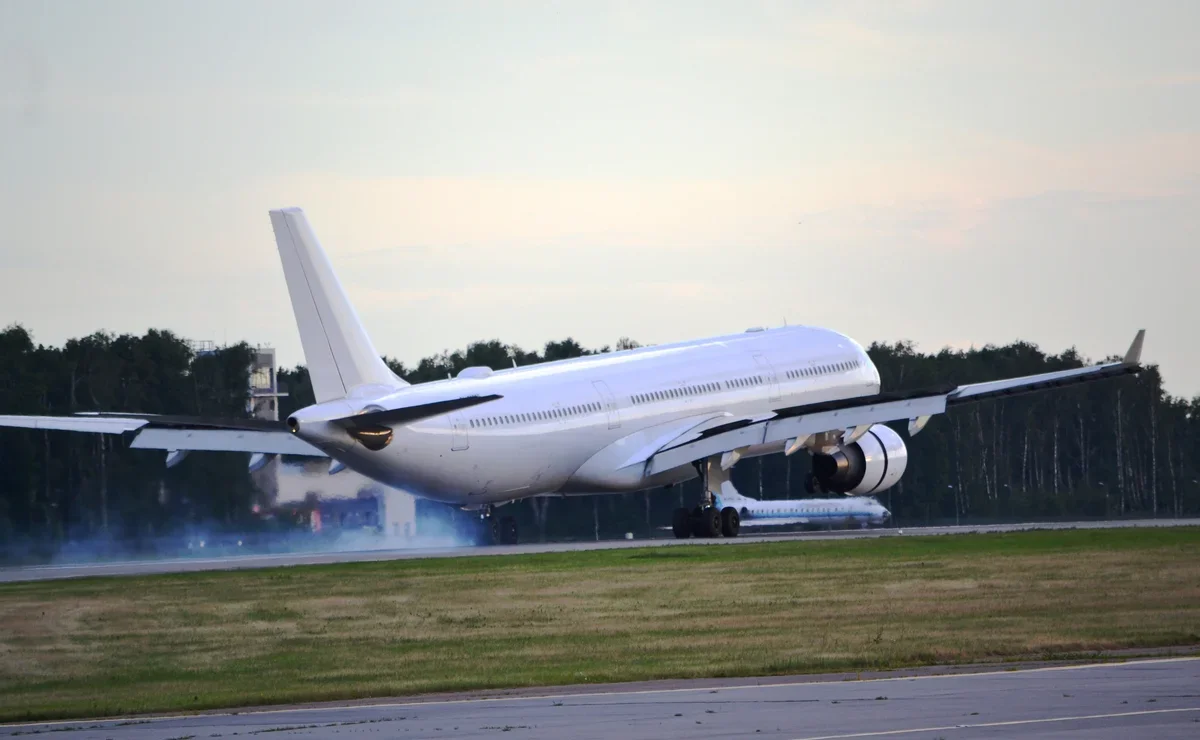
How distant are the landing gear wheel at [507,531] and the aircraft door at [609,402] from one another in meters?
4.41

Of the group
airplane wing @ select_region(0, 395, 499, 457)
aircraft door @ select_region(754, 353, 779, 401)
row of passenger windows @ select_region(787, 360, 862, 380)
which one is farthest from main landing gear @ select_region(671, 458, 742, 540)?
airplane wing @ select_region(0, 395, 499, 457)

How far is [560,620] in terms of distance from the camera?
27781 mm

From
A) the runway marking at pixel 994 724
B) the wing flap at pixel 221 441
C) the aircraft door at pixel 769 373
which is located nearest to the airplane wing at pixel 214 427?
the wing flap at pixel 221 441

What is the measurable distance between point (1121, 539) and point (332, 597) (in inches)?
770

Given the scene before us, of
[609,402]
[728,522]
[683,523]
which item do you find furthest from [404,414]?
[728,522]

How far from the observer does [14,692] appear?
22.6 metres

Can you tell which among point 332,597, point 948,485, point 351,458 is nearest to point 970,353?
point 948,485

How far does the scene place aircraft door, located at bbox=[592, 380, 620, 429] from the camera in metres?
50.2

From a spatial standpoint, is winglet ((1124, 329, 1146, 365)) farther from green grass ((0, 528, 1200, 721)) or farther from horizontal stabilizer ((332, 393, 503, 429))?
horizontal stabilizer ((332, 393, 503, 429))

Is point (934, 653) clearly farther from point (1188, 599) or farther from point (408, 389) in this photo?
point (408, 389)

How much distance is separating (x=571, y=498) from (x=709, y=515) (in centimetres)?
3652

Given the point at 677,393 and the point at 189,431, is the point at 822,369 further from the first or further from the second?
the point at 189,431

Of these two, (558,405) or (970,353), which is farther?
(970,353)

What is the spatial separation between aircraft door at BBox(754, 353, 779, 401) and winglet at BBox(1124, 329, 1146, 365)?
42.9ft
